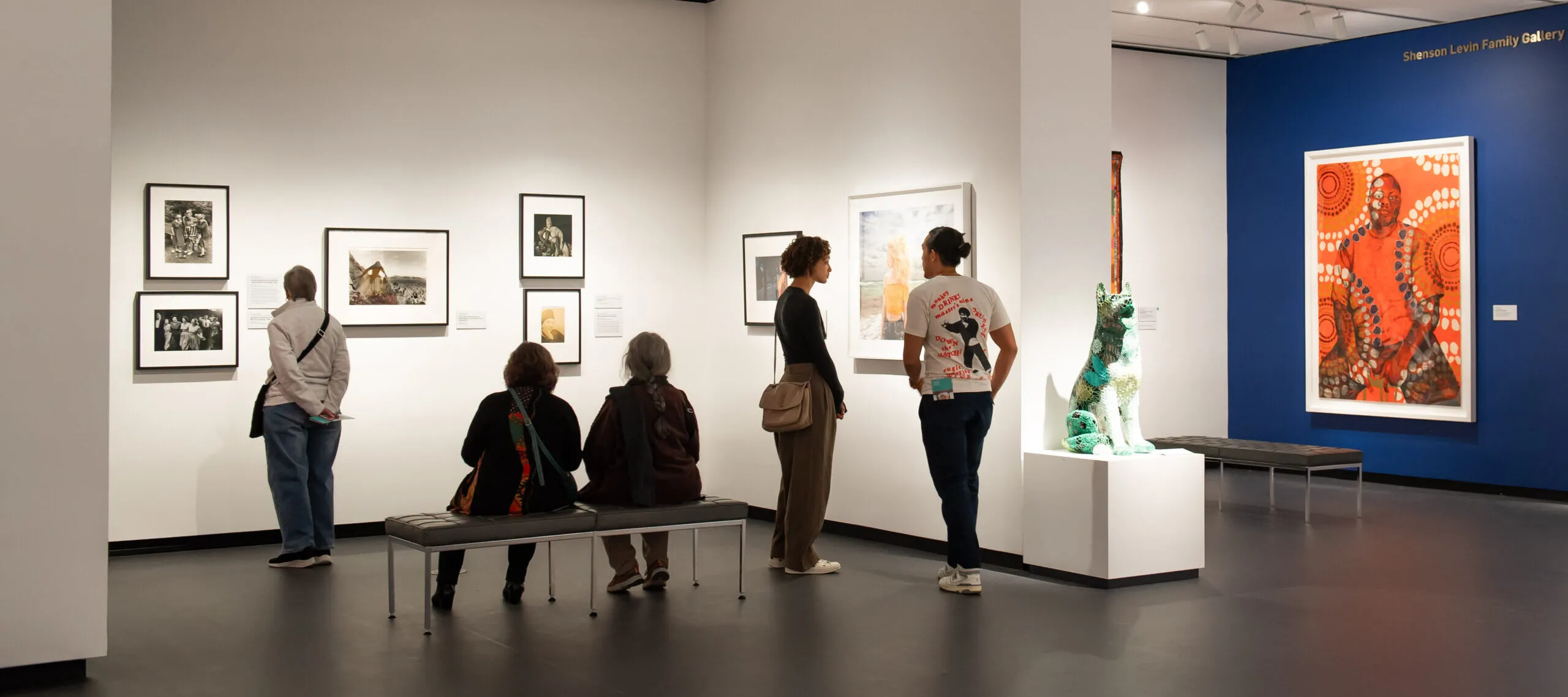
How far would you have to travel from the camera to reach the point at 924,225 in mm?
7543

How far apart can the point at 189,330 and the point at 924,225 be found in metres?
4.32

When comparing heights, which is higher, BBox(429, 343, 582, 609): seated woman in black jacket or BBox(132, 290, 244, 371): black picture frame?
BBox(132, 290, 244, 371): black picture frame

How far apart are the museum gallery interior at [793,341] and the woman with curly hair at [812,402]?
29 mm

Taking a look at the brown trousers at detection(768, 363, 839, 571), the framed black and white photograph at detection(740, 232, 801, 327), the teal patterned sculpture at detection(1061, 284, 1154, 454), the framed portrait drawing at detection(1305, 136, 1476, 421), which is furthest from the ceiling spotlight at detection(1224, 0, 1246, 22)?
the brown trousers at detection(768, 363, 839, 571)

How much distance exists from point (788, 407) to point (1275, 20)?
6.01 meters

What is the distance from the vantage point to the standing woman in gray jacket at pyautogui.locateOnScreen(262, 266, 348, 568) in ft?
23.8

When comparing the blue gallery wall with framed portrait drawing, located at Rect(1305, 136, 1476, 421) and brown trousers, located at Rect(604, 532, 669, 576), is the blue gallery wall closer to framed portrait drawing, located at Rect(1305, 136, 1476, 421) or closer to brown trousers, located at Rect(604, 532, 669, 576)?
framed portrait drawing, located at Rect(1305, 136, 1476, 421)

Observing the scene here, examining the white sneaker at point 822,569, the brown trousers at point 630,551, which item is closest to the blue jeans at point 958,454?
the white sneaker at point 822,569

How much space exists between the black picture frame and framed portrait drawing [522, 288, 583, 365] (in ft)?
5.84

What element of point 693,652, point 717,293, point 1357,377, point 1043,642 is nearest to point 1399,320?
point 1357,377

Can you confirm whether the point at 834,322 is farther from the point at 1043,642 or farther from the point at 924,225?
the point at 1043,642

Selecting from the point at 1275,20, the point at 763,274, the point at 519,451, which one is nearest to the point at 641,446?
the point at 519,451

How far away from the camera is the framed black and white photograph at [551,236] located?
29.1 ft

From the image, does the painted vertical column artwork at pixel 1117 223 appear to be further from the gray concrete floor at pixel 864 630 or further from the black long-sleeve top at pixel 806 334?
the black long-sleeve top at pixel 806 334
